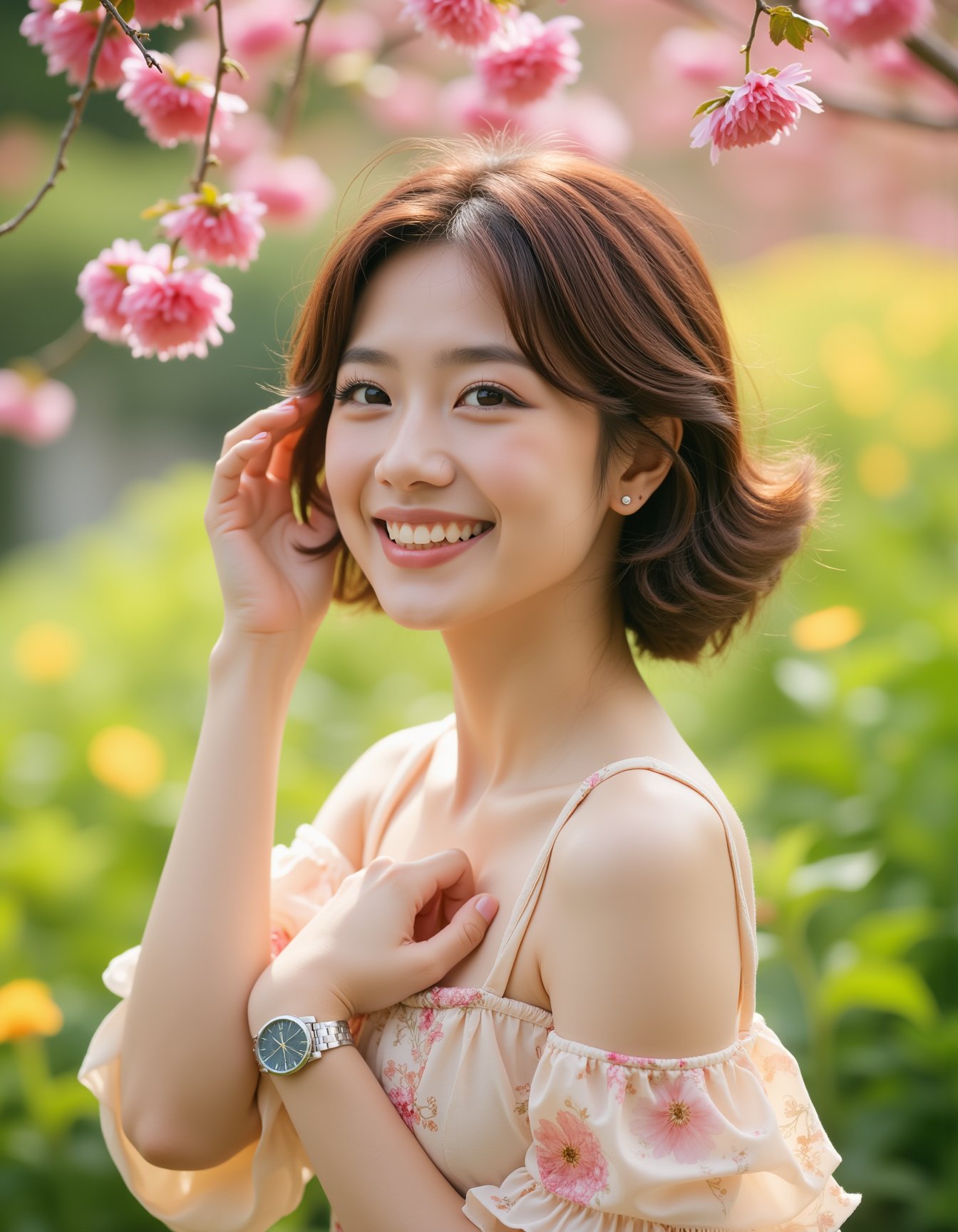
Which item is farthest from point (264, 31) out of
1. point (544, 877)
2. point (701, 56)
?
point (544, 877)

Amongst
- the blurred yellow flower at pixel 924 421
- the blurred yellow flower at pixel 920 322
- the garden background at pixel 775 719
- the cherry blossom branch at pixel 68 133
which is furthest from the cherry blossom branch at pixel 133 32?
the blurred yellow flower at pixel 920 322

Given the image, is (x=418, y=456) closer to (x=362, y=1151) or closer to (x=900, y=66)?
(x=362, y=1151)

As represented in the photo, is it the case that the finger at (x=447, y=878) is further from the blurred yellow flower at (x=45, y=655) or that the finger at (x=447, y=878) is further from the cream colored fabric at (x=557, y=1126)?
the blurred yellow flower at (x=45, y=655)

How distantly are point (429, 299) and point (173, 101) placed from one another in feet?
1.14

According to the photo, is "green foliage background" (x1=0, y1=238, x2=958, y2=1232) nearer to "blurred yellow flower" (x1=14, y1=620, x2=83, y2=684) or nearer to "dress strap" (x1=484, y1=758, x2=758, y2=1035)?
"blurred yellow flower" (x1=14, y1=620, x2=83, y2=684)

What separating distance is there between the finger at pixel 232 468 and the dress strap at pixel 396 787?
0.34 m

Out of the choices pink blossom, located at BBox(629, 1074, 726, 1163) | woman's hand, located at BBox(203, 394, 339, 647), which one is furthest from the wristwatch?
woman's hand, located at BBox(203, 394, 339, 647)

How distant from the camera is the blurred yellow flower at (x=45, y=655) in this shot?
2863 mm

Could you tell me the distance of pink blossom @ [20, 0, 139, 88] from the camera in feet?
Answer: 4.09

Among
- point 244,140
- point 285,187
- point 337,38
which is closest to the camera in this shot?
point 285,187

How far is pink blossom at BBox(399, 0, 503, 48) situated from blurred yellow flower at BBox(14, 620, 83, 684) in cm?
198

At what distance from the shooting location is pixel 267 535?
138cm

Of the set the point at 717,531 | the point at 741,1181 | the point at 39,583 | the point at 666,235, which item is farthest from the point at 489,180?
the point at 39,583

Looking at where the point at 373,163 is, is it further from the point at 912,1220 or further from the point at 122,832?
the point at 912,1220
